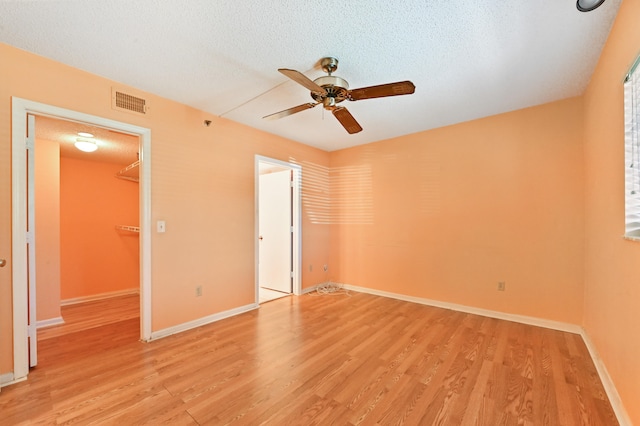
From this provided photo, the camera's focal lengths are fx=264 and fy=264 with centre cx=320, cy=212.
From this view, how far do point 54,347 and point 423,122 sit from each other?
485cm

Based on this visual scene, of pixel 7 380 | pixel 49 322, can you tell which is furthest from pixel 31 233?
pixel 49 322

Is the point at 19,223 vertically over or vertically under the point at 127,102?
under

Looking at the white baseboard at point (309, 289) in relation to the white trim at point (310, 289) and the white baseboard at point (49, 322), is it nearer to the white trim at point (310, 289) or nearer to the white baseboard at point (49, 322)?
the white trim at point (310, 289)

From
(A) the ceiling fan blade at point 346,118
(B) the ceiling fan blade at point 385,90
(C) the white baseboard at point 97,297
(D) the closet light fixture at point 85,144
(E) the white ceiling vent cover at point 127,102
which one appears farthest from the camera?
(C) the white baseboard at point 97,297

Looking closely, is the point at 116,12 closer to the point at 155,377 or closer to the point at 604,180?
the point at 155,377

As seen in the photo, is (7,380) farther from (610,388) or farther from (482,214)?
(482,214)

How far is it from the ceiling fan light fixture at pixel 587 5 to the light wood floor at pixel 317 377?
8.16ft

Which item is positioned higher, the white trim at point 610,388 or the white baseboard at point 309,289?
the white trim at point 610,388

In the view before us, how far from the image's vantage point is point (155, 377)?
2.08 m

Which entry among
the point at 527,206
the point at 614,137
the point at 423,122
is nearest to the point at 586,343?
the point at 527,206

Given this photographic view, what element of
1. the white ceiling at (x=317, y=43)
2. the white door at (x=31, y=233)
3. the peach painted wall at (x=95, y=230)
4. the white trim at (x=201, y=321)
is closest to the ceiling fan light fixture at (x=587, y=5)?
the white ceiling at (x=317, y=43)

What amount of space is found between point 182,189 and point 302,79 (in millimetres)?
1990

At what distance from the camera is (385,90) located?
196 centimetres

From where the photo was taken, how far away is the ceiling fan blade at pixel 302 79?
1735mm
